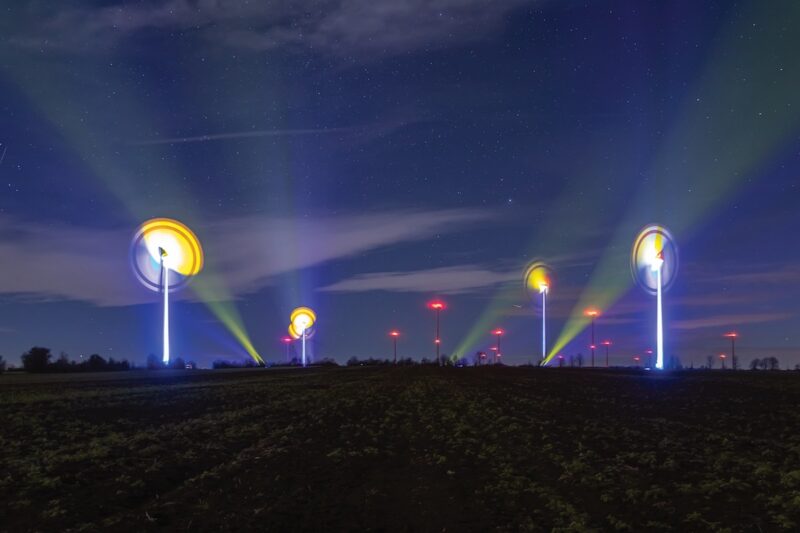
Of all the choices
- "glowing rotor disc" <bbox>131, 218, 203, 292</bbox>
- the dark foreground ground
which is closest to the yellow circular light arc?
"glowing rotor disc" <bbox>131, 218, 203, 292</bbox>

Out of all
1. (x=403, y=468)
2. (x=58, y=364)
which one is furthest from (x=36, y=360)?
(x=403, y=468)

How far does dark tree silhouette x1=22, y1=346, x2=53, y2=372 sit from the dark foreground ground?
4131 inches

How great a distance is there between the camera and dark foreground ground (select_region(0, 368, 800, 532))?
44.3 feet

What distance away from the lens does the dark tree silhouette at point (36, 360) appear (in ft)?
422

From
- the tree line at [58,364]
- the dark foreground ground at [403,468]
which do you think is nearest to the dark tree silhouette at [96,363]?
the tree line at [58,364]

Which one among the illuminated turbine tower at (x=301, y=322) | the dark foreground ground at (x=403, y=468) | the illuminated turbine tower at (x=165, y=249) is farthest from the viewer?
the illuminated turbine tower at (x=301, y=322)

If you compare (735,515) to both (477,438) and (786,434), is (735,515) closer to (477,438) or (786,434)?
(477,438)

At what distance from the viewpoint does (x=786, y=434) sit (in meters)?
24.7

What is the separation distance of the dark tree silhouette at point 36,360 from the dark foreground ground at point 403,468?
4131 inches

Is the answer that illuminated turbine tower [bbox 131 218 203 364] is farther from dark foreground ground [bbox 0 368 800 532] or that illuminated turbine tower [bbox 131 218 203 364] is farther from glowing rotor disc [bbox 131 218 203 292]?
dark foreground ground [bbox 0 368 800 532]

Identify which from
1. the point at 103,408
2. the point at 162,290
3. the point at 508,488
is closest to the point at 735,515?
the point at 508,488

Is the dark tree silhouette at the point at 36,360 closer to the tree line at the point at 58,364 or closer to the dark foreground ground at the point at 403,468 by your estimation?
the tree line at the point at 58,364

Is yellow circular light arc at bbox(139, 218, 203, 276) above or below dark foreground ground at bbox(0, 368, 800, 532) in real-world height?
above

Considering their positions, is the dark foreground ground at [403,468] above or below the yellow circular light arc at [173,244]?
below
